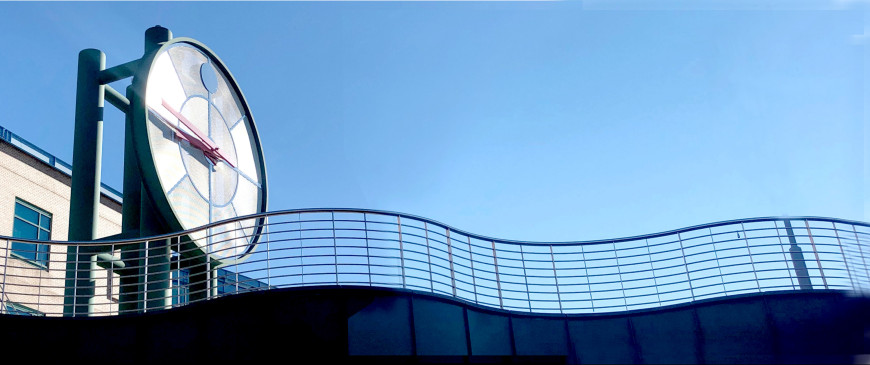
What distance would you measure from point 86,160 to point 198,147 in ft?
6.35

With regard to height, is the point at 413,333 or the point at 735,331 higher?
the point at 413,333

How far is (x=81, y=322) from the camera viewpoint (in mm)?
10164

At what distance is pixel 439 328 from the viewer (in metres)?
10.1

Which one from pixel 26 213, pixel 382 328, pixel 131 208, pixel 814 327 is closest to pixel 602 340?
pixel 814 327

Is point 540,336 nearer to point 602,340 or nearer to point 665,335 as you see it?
point 602,340

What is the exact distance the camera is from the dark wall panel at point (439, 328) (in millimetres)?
9953

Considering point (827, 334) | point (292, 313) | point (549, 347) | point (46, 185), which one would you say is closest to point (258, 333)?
point (292, 313)

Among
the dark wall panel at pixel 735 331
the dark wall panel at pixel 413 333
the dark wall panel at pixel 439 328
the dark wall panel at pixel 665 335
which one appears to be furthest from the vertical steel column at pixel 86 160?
the dark wall panel at pixel 735 331

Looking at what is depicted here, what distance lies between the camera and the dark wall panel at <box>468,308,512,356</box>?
415 inches

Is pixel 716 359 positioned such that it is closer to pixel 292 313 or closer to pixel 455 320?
pixel 455 320

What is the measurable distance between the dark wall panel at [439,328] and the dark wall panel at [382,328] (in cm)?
14

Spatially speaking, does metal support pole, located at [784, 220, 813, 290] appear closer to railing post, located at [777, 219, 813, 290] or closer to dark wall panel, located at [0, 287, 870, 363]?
railing post, located at [777, 219, 813, 290]

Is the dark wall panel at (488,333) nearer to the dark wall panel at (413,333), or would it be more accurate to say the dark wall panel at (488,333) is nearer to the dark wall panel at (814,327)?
the dark wall panel at (413,333)

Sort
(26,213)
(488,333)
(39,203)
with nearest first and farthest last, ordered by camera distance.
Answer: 1. (488,333)
2. (26,213)
3. (39,203)
